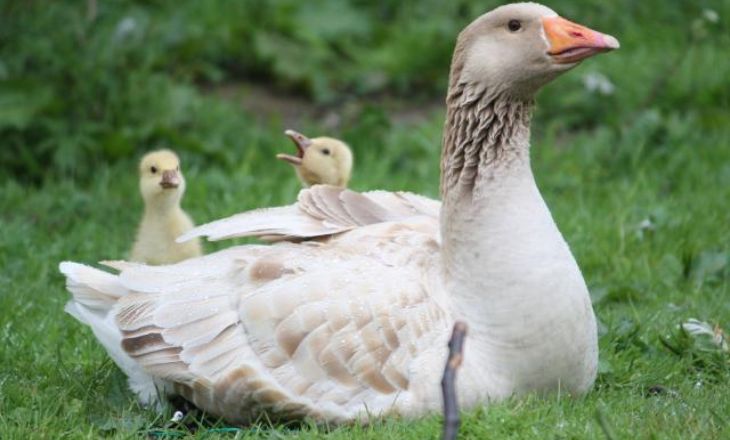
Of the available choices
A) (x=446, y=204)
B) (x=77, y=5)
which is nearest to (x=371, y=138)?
(x=77, y=5)

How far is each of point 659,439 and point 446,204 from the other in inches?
57.7

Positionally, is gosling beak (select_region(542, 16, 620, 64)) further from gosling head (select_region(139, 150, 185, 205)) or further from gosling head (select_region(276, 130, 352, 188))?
gosling head (select_region(139, 150, 185, 205))

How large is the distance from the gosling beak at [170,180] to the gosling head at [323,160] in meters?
0.59

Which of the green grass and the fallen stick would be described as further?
the green grass

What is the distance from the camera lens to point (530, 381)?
230 inches

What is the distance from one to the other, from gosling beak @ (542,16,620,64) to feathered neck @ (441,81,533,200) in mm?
309

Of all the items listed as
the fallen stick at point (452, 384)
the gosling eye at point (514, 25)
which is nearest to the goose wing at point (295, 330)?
the gosling eye at point (514, 25)

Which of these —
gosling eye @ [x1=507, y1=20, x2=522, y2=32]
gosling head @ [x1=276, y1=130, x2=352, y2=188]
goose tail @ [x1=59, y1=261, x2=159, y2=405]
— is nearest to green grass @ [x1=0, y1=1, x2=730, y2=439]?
goose tail @ [x1=59, y1=261, x2=159, y2=405]

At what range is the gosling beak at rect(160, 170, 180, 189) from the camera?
25.3 ft

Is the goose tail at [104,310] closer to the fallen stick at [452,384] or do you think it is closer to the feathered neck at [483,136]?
the feathered neck at [483,136]

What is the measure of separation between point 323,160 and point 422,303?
7.31 feet

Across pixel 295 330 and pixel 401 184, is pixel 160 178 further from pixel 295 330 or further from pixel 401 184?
pixel 401 184

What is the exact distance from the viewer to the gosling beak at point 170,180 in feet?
25.3

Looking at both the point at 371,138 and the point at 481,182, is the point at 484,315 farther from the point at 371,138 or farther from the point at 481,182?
the point at 371,138
